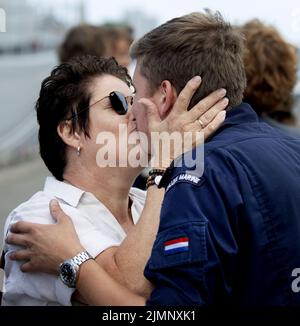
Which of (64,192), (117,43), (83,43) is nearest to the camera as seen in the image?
(64,192)

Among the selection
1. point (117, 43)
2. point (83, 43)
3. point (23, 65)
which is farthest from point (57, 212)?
point (23, 65)

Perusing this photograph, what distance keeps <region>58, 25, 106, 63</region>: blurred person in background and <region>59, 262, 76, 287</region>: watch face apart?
262 cm

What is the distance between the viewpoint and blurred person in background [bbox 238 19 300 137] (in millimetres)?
3422

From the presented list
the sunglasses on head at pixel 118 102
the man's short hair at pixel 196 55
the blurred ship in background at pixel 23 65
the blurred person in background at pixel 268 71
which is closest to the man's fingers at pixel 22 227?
the sunglasses on head at pixel 118 102

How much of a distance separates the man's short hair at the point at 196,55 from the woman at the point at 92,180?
0.19 feet

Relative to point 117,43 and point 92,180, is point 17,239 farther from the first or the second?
point 117,43

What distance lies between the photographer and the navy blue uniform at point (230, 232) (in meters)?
1.84

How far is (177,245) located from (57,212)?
606 millimetres

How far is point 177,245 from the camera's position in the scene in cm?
186

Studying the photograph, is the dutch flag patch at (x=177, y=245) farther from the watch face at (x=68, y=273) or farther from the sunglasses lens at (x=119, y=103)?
the sunglasses lens at (x=119, y=103)

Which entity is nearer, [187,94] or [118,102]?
[187,94]

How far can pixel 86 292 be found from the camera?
2129 mm

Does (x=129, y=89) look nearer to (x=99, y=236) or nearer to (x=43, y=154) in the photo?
(x=43, y=154)
